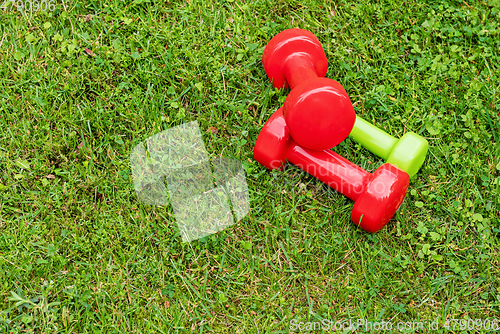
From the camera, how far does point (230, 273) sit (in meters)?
2.23

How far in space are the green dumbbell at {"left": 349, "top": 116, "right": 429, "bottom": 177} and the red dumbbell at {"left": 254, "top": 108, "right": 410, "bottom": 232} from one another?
0.31ft

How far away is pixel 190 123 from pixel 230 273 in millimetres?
911

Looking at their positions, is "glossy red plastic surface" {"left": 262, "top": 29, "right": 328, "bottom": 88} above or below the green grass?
above

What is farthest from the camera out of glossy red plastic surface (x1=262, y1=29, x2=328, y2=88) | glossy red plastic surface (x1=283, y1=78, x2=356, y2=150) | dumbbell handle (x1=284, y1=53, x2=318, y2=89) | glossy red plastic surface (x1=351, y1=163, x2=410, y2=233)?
glossy red plastic surface (x1=262, y1=29, x2=328, y2=88)

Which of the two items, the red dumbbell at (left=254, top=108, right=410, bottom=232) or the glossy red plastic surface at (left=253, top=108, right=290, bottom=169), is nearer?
the red dumbbell at (left=254, top=108, right=410, bottom=232)

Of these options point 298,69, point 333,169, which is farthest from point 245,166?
point 298,69

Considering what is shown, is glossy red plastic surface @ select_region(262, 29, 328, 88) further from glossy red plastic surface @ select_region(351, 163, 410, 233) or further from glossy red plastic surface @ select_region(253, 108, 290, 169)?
glossy red plastic surface @ select_region(351, 163, 410, 233)

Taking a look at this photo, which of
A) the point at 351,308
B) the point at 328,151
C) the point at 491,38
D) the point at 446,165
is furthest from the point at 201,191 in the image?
the point at 491,38

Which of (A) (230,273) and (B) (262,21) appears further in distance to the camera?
(B) (262,21)

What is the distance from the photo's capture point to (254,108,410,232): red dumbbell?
211cm

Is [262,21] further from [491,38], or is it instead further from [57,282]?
[57,282]

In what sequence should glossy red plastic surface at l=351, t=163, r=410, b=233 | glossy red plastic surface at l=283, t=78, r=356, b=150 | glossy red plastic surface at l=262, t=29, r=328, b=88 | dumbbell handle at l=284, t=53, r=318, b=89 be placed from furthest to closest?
glossy red plastic surface at l=262, t=29, r=328, b=88 < dumbbell handle at l=284, t=53, r=318, b=89 < glossy red plastic surface at l=351, t=163, r=410, b=233 < glossy red plastic surface at l=283, t=78, r=356, b=150

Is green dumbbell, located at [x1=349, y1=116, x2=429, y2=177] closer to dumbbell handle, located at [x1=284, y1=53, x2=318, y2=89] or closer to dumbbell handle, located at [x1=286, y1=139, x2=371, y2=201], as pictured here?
dumbbell handle, located at [x1=286, y1=139, x2=371, y2=201]

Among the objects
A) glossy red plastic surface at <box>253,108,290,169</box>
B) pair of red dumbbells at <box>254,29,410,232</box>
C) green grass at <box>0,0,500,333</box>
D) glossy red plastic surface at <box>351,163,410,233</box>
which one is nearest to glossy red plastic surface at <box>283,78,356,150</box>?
pair of red dumbbells at <box>254,29,410,232</box>
